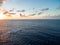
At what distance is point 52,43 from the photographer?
58.7 ft

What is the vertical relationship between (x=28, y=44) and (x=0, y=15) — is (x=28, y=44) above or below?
below

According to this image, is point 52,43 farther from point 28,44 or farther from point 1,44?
point 1,44

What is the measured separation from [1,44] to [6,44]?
2.89ft

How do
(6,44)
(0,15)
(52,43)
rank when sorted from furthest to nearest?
1. (52,43)
2. (6,44)
3. (0,15)

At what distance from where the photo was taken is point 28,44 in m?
16.9

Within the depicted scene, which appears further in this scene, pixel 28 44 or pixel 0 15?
pixel 28 44

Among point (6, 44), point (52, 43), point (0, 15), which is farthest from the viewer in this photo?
point (52, 43)

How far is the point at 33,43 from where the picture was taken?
57.4 ft

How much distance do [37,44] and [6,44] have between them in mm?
5278

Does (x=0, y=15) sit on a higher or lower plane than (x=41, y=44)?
higher

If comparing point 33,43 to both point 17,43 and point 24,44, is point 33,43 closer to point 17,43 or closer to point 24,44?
point 24,44

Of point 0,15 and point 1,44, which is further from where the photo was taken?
point 1,44

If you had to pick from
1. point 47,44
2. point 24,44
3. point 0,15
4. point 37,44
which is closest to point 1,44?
point 24,44

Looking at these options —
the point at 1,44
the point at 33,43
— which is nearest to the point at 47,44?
the point at 33,43
